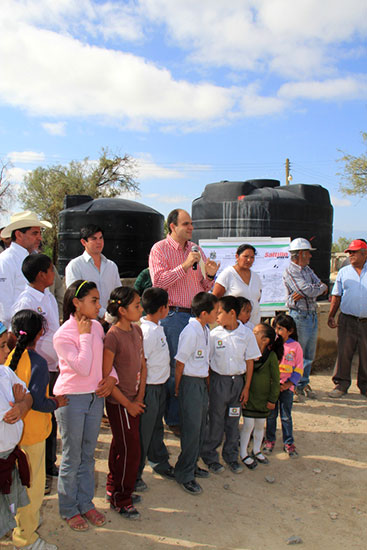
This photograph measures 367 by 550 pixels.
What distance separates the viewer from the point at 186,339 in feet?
11.5

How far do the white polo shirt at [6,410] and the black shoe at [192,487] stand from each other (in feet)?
4.84

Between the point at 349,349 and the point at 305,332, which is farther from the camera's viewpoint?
the point at 349,349

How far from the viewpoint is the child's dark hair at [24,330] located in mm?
2590

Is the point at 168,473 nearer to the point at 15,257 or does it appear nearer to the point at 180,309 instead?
the point at 180,309

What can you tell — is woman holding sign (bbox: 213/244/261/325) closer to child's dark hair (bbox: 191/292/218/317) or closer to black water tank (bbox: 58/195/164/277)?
→ child's dark hair (bbox: 191/292/218/317)

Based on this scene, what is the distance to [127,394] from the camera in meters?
3.10

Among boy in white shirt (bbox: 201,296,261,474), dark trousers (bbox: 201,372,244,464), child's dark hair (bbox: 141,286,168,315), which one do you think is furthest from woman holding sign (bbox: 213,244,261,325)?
child's dark hair (bbox: 141,286,168,315)

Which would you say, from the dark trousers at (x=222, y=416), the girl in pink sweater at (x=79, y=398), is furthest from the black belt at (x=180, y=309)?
the girl in pink sweater at (x=79, y=398)

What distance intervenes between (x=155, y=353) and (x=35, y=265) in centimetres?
106

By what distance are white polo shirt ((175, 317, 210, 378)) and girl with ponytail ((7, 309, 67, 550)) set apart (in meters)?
1.07

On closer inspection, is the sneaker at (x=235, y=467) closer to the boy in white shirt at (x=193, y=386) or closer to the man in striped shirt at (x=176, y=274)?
the boy in white shirt at (x=193, y=386)

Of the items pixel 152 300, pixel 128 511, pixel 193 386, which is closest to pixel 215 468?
pixel 193 386

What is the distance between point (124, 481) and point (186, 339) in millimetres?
1064

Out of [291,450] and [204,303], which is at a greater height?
[204,303]
